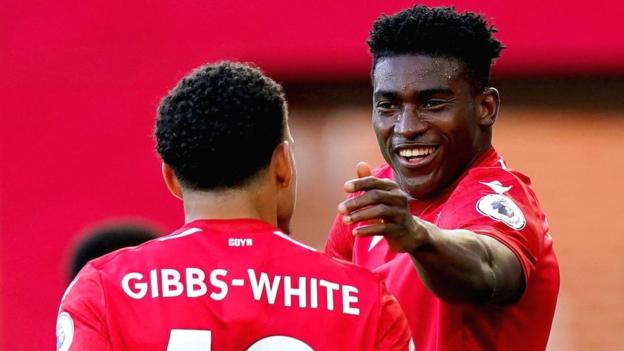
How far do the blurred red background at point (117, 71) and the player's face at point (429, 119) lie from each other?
4.28 metres

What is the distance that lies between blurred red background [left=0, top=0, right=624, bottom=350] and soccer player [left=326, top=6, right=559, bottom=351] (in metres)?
4.05

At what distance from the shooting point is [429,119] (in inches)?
176

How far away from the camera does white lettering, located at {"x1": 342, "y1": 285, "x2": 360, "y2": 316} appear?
3.38 m

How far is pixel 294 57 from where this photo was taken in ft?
29.1

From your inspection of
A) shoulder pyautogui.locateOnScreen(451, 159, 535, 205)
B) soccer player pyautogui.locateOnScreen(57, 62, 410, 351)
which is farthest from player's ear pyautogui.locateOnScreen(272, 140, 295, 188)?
shoulder pyautogui.locateOnScreen(451, 159, 535, 205)

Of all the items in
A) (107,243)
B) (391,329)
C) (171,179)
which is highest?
(171,179)

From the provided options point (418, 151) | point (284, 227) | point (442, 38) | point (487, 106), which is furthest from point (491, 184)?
point (284, 227)

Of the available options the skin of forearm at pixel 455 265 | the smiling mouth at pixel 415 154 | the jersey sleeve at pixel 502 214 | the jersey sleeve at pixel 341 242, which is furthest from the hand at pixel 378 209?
the jersey sleeve at pixel 341 242

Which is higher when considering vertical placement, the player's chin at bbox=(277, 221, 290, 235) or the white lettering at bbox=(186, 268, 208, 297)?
the player's chin at bbox=(277, 221, 290, 235)

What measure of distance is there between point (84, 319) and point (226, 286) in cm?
35

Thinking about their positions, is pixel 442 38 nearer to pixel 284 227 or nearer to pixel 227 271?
pixel 284 227

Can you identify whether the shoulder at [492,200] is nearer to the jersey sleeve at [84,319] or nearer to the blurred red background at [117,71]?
the jersey sleeve at [84,319]

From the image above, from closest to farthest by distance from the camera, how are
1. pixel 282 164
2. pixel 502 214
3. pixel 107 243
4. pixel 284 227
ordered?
pixel 282 164, pixel 284 227, pixel 502 214, pixel 107 243

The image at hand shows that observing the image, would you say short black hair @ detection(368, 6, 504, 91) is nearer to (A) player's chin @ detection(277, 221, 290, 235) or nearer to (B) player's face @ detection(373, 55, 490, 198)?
(B) player's face @ detection(373, 55, 490, 198)
